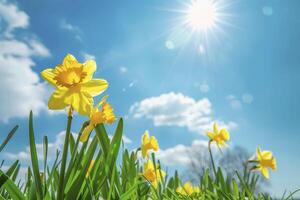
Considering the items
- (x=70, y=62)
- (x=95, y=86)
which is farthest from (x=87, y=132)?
(x=70, y=62)

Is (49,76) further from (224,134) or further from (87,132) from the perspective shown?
(224,134)

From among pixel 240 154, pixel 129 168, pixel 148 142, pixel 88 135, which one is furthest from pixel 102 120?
pixel 240 154

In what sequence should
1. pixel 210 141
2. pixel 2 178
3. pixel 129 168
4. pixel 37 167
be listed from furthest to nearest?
pixel 210 141 < pixel 129 168 < pixel 37 167 < pixel 2 178

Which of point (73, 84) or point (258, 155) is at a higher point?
point (258, 155)

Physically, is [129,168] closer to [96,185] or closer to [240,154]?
[96,185]

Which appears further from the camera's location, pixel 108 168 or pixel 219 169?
pixel 219 169

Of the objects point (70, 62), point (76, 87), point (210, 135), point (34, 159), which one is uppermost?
point (210, 135)

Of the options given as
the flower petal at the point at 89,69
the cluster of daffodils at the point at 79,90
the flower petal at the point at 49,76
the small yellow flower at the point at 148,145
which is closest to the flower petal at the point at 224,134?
the small yellow flower at the point at 148,145
